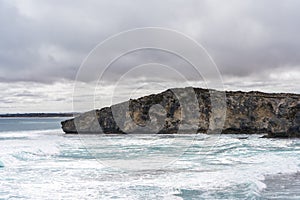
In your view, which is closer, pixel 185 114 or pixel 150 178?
pixel 150 178

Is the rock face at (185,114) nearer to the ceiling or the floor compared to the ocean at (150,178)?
nearer to the ceiling

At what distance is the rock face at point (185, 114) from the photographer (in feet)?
160

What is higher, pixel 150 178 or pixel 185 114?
pixel 185 114

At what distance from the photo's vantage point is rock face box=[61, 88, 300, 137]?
4875 cm

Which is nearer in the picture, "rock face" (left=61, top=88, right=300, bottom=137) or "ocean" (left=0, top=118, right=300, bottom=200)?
"ocean" (left=0, top=118, right=300, bottom=200)

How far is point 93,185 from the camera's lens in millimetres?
13375

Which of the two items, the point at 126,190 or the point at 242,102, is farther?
the point at 242,102

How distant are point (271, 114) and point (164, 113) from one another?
470 inches

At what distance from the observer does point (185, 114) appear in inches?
1997

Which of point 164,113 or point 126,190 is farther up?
point 164,113

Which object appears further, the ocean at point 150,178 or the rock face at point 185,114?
the rock face at point 185,114

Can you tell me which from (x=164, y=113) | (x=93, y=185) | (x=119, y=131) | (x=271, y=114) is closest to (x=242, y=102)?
(x=271, y=114)

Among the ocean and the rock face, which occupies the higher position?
the rock face

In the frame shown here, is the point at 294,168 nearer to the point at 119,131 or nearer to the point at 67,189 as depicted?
the point at 67,189
